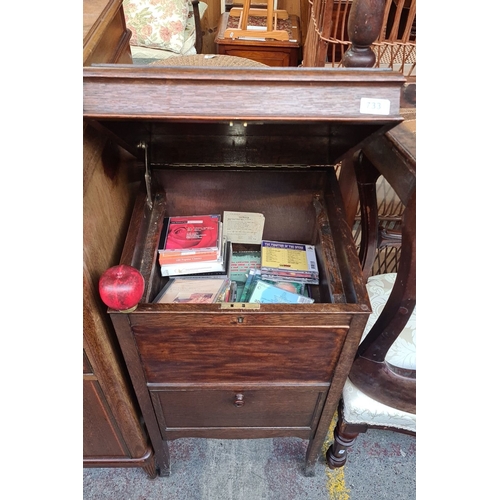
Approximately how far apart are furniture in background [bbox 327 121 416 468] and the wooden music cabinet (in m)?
0.07

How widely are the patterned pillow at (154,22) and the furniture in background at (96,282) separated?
125cm

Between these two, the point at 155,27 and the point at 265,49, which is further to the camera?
the point at 265,49

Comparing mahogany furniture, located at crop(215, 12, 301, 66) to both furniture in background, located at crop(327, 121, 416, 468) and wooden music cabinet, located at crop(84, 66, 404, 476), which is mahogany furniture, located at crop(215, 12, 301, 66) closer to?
furniture in background, located at crop(327, 121, 416, 468)

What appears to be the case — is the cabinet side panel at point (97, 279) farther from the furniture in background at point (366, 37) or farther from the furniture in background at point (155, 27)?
the furniture in background at point (155, 27)

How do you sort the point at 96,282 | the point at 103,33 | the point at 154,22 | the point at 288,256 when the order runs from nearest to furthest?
the point at 96,282 → the point at 103,33 → the point at 288,256 → the point at 154,22

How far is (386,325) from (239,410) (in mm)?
401

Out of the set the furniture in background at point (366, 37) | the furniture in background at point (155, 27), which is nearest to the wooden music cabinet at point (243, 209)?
the furniture in background at point (366, 37)

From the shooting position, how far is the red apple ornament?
60 centimetres

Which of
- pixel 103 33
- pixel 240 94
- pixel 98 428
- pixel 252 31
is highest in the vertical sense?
pixel 252 31

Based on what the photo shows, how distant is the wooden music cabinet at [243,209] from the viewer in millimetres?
516

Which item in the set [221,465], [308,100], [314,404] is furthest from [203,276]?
[221,465]

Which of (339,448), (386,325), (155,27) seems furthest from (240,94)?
(155,27)

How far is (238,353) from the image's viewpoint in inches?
29.6

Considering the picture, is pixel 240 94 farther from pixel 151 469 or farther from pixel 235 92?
pixel 151 469
